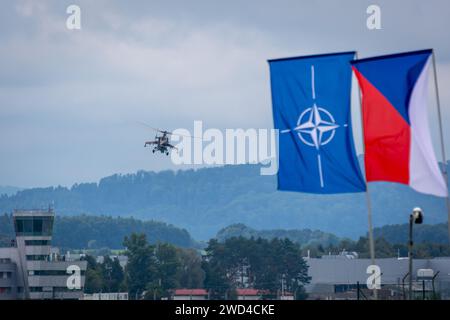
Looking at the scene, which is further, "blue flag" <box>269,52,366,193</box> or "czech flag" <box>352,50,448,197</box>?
"blue flag" <box>269,52,366,193</box>

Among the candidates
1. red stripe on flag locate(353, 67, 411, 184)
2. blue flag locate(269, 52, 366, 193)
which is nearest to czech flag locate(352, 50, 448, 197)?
red stripe on flag locate(353, 67, 411, 184)

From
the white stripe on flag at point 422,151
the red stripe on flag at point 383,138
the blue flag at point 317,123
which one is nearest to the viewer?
the white stripe on flag at point 422,151

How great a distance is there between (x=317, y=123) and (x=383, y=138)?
152 inches

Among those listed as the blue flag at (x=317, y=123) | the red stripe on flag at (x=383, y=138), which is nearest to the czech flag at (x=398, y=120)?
the red stripe on flag at (x=383, y=138)

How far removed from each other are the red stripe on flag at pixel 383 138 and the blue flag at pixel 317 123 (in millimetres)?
1058

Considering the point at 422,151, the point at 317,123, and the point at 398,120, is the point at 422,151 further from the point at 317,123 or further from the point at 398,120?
the point at 317,123

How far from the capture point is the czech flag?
5956 cm

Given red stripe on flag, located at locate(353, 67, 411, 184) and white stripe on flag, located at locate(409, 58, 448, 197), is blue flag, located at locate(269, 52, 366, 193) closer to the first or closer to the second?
red stripe on flag, located at locate(353, 67, 411, 184)

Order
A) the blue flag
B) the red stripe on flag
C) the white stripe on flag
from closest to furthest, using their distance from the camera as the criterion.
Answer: the white stripe on flag < the red stripe on flag < the blue flag

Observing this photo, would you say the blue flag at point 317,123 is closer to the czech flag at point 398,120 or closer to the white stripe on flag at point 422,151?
the czech flag at point 398,120

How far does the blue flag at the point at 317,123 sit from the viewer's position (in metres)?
61.2

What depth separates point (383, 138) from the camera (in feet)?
198
